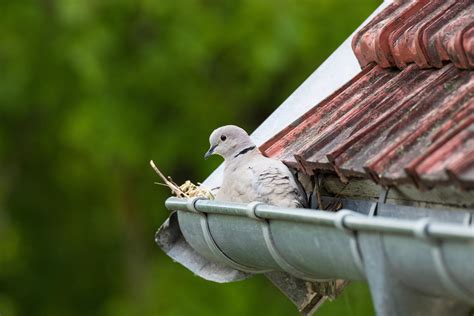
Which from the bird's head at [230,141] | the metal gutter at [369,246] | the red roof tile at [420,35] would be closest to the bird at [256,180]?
the bird's head at [230,141]

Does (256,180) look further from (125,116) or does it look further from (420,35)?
(125,116)

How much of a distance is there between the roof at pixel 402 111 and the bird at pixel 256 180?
1.8 inches

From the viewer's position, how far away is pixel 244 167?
355 cm

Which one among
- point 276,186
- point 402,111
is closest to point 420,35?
point 402,111

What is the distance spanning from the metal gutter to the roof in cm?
12

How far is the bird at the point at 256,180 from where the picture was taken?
327 cm

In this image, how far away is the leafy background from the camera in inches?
421

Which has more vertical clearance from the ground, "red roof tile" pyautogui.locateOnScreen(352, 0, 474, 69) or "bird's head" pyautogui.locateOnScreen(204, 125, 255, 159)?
"red roof tile" pyautogui.locateOnScreen(352, 0, 474, 69)

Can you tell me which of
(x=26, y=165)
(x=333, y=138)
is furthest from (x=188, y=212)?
(x=26, y=165)

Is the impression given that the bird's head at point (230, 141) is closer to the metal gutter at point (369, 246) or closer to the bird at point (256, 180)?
the bird at point (256, 180)

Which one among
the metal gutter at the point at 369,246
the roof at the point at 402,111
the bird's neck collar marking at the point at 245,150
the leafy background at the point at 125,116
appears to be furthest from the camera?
the leafy background at the point at 125,116

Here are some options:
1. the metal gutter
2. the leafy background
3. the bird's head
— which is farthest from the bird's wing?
the leafy background

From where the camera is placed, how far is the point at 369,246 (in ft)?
8.08

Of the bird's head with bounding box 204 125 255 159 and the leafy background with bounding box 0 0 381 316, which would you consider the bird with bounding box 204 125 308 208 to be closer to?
the bird's head with bounding box 204 125 255 159
